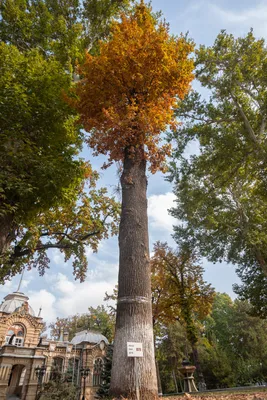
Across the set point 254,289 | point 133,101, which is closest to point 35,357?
point 254,289

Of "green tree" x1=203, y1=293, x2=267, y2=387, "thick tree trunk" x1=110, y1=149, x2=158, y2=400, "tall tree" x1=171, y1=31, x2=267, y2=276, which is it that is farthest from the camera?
"green tree" x1=203, y1=293, x2=267, y2=387

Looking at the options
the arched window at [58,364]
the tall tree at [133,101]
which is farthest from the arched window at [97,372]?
the tall tree at [133,101]

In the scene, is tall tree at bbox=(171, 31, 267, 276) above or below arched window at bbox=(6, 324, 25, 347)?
above

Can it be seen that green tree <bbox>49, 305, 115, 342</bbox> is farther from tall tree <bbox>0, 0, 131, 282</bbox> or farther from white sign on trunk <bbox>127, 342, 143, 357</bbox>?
white sign on trunk <bbox>127, 342, 143, 357</bbox>

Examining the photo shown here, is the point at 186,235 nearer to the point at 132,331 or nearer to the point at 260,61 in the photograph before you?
the point at 260,61

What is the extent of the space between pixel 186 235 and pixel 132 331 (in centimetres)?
1811

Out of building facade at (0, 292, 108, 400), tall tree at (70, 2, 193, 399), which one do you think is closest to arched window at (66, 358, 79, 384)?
building facade at (0, 292, 108, 400)

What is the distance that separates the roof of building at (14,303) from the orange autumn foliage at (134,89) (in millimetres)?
28958

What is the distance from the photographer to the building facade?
21.5 metres

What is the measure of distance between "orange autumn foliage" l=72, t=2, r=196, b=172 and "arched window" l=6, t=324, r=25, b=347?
91.4ft

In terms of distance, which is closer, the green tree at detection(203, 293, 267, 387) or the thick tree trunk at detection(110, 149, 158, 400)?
the thick tree trunk at detection(110, 149, 158, 400)

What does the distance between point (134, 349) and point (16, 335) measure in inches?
1139

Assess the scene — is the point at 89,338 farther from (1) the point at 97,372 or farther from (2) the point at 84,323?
(2) the point at 84,323

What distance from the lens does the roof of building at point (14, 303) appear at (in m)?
29.0
